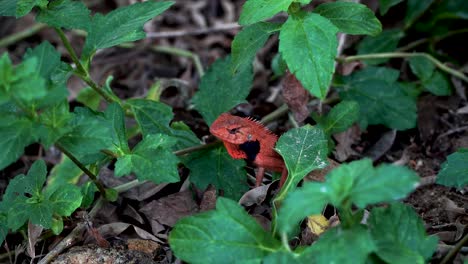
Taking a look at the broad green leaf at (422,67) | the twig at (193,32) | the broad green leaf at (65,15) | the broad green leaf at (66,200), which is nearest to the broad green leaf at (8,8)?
the broad green leaf at (65,15)

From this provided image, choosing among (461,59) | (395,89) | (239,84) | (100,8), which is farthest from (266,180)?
(100,8)

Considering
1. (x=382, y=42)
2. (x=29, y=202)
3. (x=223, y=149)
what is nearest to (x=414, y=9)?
(x=382, y=42)

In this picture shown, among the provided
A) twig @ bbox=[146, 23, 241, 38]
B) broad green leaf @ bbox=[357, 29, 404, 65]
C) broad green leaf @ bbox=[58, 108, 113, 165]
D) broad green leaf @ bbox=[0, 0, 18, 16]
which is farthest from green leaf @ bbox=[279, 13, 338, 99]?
twig @ bbox=[146, 23, 241, 38]

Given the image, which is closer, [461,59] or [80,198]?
[80,198]

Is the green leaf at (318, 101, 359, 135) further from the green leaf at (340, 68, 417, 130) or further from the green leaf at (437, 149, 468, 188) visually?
the green leaf at (437, 149, 468, 188)

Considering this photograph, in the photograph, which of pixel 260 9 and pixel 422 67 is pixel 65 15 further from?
pixel 422 67

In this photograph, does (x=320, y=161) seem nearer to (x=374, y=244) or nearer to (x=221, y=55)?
(x=374, y=244)

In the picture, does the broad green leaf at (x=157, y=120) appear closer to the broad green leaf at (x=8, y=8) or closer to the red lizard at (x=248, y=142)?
the red lizard at (x=248, y=142)

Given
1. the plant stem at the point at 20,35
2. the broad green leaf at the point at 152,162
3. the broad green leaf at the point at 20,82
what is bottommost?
the plant stem at the point at 20,35
